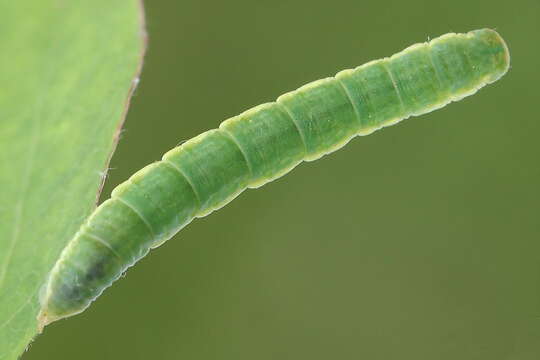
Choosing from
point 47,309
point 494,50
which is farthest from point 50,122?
point 494,50

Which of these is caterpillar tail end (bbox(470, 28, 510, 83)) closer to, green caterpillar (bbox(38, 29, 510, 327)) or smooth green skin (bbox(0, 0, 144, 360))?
green caterpillar (bbox(38, 29, 510, 327))

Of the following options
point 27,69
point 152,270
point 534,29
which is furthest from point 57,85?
point 534,29

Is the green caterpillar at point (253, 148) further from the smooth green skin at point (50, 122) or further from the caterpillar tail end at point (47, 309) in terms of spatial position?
the smooth green skin at point (50, 122)

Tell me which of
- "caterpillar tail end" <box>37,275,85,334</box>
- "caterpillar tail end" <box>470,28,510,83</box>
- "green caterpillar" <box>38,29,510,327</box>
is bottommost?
"caterpillar tail end" <box>37,275,85,334</box>

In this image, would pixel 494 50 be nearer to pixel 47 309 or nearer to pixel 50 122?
pixel 50 122

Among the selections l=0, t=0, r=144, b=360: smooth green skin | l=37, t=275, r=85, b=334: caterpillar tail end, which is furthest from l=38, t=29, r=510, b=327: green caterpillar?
l=0, t=0, r=144, b=360: smooth green skin

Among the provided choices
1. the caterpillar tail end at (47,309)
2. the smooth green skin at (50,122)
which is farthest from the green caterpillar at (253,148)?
the smooth green skin at (50,122)
